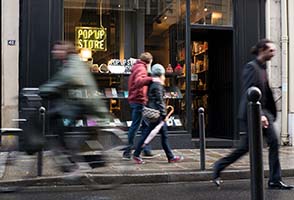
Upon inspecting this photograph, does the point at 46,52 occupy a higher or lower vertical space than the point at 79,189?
higher

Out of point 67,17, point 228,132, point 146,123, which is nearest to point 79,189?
point 146,123

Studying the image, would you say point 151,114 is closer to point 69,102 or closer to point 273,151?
point 273,151

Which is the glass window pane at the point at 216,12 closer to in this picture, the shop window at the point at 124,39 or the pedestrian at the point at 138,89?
the shop window at the point at 124,39

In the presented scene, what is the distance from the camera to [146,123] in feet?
27.8

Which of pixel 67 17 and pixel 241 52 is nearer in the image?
pixel 67 17

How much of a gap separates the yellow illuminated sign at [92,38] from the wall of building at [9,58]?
1386 mm

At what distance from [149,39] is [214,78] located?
2229 mm

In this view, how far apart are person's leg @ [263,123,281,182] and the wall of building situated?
570 centimetres

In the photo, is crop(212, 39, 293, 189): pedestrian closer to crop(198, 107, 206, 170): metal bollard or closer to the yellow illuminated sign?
crop(198, 107, 206, 170): metal bollard

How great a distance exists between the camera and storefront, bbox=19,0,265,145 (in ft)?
33.3

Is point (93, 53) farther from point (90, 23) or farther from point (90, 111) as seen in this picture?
point (90, 111)

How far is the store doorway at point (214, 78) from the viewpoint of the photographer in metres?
11.7

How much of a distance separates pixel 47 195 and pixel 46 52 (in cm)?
461

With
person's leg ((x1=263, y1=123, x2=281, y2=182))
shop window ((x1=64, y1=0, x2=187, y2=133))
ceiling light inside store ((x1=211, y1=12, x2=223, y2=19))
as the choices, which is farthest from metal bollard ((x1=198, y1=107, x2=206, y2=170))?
ceiling light inside store ((x1=211, y1=12, x2=223, y2=19))
